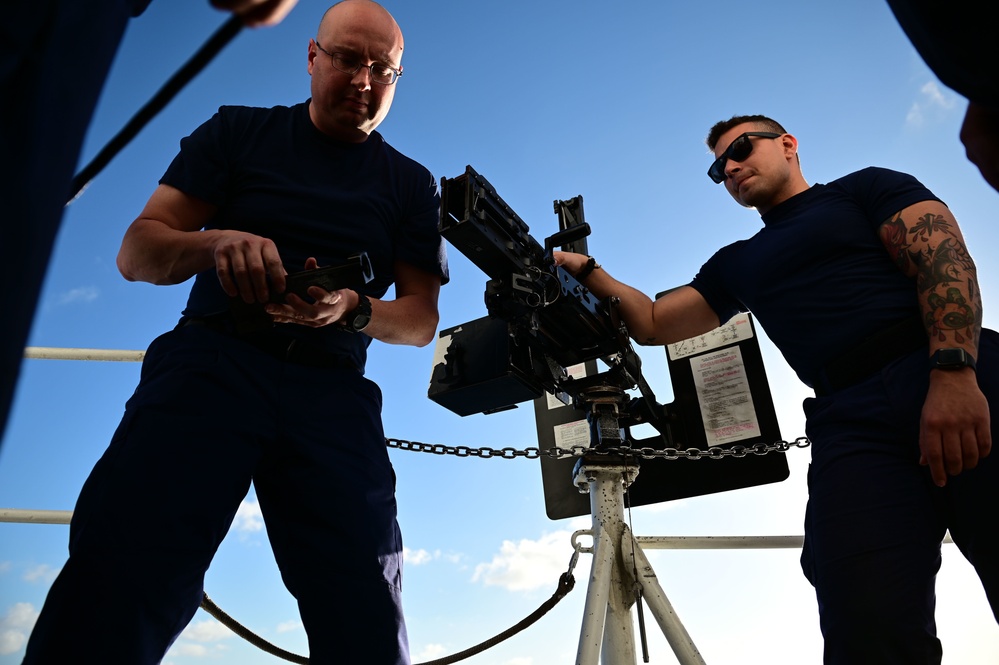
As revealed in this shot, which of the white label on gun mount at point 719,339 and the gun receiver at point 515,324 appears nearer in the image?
the gun receiver at point 515,324

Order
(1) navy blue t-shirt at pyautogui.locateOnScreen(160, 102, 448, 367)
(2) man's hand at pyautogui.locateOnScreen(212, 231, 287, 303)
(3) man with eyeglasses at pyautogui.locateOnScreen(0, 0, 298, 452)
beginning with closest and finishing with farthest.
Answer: (3) man with eyeglasses at pyautogui.locateOnScreen(0, 0, 298, 452) → (2) man's hand at pyautogui.locateOnScreen(212, 231, 287, 303) → (1) navy blue t-shirt at pyautogui.locateOnScreen(160, 102, 448, 367)

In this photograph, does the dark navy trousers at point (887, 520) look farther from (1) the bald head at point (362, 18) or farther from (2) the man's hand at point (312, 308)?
(1) the bald head at point (362, 18)

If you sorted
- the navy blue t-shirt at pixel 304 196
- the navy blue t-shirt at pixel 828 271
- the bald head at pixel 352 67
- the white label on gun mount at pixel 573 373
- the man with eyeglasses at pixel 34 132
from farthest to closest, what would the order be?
the white label on gun mount at pixel 573 373 < the navy blue t-shirt at pixel 828 271 < the bald head at pixel 352 67 < the navy blue t-shirt at pixel 304 196 < the man with eyeglasses at pixel 34 132

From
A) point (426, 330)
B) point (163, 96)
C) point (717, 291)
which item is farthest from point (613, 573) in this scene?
point (163, 96)

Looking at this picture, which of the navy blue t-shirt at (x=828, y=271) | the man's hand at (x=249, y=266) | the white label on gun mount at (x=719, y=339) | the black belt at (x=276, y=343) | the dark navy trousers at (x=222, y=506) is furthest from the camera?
the white label on gun mount at (x=719, y=339)

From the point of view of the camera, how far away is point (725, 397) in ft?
9.60

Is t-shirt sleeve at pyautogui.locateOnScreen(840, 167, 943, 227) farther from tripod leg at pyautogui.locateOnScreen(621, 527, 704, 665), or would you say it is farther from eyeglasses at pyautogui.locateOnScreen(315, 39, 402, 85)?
eyeglasses at pyautogui.locateOnScreen(315, 39, 402, 85)

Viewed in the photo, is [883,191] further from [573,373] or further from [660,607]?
[573,373]

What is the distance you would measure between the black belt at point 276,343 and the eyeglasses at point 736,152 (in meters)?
1.61

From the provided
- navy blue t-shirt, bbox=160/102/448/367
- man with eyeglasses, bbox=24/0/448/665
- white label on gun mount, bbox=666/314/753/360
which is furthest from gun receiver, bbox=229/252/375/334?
white label on gun mount, bbox=666/314/753/360

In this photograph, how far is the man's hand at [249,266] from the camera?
3.88ft

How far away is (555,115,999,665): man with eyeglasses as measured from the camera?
1397mm

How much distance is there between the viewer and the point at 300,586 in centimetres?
125

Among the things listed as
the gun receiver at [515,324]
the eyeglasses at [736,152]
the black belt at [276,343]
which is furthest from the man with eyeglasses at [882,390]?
the black belt at [276,343]
